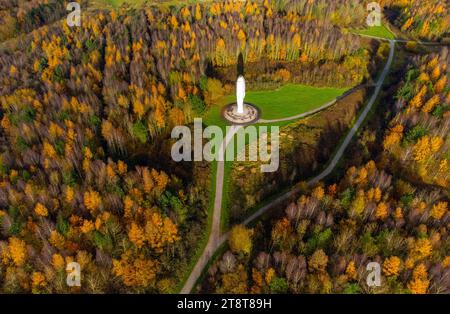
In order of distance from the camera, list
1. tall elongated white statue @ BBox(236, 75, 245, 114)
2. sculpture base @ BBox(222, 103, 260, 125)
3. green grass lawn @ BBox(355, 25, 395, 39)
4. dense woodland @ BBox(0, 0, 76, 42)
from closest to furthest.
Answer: tall elongated white statue @ BBox(236, 75, 245, 114) → sculpture base @ BBox(222, 103, 260, 125) → green grass lawn @ BBox(355, 25, 395, 39) → dense woodland @ BBox(0, 0, 76, 42)

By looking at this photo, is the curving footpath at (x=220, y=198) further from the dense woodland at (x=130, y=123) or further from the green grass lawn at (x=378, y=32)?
the green grass lawn at (x=378, y=32)

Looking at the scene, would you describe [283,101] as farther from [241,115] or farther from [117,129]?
[117,129]

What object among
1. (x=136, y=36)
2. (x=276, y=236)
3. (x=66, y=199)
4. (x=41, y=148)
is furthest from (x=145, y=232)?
(x=136, y=36)

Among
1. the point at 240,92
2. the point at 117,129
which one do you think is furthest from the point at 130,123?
the point at 240,92

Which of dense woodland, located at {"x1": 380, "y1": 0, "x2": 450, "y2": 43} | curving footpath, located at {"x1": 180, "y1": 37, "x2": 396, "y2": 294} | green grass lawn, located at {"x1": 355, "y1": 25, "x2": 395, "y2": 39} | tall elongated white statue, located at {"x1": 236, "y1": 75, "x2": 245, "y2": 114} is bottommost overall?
curving footpath, located at {"x1": 180, "y1": 37, "x2": 396, "y2": 294}

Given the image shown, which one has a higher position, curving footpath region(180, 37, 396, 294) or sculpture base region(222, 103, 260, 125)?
sculpture base region(222, 103, 260, 125)

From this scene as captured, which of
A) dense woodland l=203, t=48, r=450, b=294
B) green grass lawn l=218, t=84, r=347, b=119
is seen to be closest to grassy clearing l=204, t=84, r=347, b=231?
green grass lawn l=218, t=84, r=347, b=119

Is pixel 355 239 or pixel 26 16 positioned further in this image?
pixel 26 16

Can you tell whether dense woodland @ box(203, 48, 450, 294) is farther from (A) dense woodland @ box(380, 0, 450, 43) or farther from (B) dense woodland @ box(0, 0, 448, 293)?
(A) dense woodland @ box(380, 0, 450, 43)
